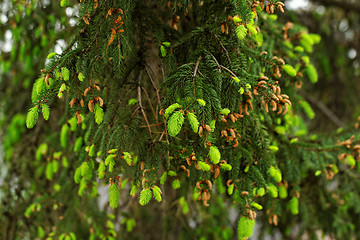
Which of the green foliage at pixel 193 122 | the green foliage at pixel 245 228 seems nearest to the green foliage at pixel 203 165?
the green foliage at pixel 193 122

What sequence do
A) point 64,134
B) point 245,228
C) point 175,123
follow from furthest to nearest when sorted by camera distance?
point 64,134 < point 245,228 < point 175,123

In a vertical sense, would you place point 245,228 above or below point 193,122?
below

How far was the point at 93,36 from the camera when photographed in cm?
144

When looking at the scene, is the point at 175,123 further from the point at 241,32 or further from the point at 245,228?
the point at 245,228

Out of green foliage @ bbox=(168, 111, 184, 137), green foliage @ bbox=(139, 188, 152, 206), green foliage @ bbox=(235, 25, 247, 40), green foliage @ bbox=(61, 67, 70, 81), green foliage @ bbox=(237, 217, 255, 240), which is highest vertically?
green foliage @ bbox=(235, 25, 247, 40)

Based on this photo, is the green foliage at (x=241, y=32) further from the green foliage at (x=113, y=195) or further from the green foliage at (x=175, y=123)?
the green foliage at (x=113, y=195)

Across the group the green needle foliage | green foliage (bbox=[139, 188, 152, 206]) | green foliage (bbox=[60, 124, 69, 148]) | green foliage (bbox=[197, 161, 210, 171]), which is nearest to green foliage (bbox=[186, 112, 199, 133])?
the green needle foliage

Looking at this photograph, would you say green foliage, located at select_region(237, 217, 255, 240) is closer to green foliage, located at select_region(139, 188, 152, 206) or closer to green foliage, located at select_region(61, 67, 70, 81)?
green foliage, located at select_region(139, 188, 152, 206)

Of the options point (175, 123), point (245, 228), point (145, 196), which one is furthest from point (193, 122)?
point (245, 228)

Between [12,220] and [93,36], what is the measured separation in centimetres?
221

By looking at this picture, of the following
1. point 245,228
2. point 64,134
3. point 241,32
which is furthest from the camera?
point 64,134

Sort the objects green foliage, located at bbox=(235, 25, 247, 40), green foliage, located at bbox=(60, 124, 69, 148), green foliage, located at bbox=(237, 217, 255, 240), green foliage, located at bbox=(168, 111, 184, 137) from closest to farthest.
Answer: green foliage, located at bbox=(168, 111, 184, 137), green foliage, located at bbox=(235, 25, 247, 40), green foliage, located at bbox=(237, 217, 255, 240), green foliage, located at bbox=(60, 124, 69, 148)

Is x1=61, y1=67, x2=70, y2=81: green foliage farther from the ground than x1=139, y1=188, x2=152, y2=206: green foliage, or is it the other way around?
x1=61, y1=67, x2=70, y2=81: green foliage

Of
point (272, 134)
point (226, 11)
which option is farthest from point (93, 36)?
point (272, 134)
